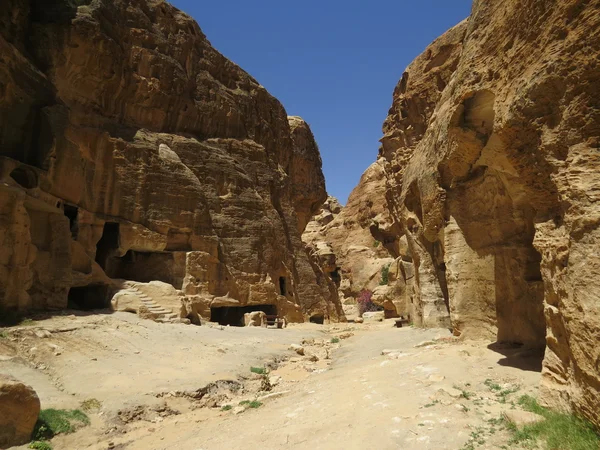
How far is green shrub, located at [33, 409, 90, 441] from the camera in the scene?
22.3ft

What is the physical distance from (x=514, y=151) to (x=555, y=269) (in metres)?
2.05

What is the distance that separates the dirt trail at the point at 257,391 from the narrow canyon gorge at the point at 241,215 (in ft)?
0.32

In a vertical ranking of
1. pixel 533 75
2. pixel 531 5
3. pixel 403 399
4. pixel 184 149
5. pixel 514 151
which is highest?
pixel 184 149

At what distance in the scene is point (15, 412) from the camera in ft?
20.9

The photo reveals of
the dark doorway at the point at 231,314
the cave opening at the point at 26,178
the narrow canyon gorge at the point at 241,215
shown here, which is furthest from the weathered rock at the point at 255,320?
the cave opening at the point at 26,178

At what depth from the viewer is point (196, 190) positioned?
84.0 feet

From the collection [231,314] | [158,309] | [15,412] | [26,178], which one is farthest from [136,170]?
[15,412]

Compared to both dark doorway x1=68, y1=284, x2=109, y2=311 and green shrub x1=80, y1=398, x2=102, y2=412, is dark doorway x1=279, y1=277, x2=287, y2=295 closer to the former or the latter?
dark doorway x1=68, y1=284, x2=109, y2=311

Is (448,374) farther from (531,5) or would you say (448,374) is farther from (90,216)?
(90,216)

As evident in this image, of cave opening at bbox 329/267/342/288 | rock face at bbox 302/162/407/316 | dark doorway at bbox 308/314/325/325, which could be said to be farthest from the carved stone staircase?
cave opening at bbox 329/267/342/288

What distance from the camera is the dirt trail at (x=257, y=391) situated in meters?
5.34

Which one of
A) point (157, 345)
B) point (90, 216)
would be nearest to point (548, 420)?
point (157, 345)

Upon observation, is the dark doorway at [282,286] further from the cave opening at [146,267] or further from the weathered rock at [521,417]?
the weathered rock at [521,417]

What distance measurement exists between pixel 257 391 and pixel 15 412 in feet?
16.6
